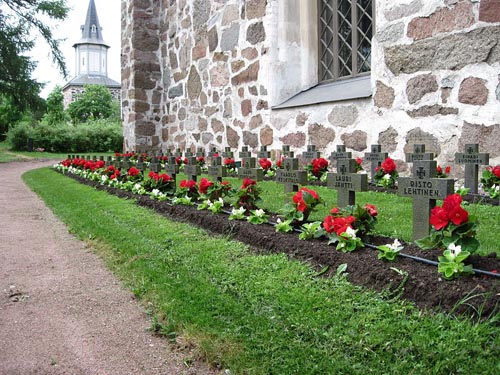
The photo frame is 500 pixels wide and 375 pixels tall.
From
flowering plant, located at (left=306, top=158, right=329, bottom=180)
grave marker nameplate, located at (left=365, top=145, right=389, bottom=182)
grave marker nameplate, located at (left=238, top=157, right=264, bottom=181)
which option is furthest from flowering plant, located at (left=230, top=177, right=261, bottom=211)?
grave marker nameplate, located at (left=365, top=145, right=389, bottom=182)

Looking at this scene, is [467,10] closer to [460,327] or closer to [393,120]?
[393,120]

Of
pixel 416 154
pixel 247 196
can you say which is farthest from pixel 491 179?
pixel 247 196

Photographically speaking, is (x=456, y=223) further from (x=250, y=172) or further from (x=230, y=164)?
(x=230, y=164)

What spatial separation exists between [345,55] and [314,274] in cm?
618

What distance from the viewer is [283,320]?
236 centimetres

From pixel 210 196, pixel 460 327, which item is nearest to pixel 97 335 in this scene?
pixel 460 327

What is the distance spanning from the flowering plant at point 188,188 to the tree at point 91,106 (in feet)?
201

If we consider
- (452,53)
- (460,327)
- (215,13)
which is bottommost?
(460,327)

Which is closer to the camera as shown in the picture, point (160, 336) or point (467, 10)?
point (160, 336)

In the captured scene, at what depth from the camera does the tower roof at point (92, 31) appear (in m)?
79.6

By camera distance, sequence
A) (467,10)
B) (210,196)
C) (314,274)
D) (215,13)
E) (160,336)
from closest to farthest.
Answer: (160,336) < (314,274) < (210,196) < (467,10) < (215,13)

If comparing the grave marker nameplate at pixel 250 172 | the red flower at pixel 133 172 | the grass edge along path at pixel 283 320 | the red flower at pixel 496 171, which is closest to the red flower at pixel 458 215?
the grass edge along path at pixel 283 320

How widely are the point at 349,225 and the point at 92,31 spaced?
85.2 m

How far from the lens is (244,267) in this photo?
10.2ft
